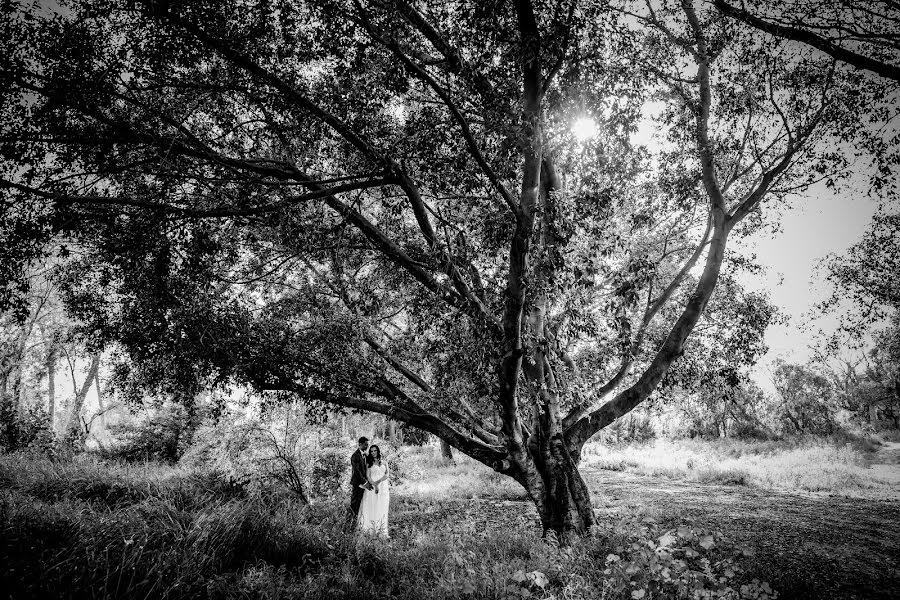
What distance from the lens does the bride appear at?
7922 mm

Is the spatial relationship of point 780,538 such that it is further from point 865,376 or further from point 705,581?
point 865,376

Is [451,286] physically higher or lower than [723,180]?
lower

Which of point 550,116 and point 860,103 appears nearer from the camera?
point 550,116

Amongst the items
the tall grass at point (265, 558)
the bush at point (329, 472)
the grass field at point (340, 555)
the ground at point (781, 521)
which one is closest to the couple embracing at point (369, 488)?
the grass field at point (340, 555)

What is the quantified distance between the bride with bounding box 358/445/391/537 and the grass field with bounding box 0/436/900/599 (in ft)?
1.82

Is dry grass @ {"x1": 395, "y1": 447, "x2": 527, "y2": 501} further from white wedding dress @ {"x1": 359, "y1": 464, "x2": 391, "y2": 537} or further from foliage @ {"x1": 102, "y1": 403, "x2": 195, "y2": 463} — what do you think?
foliage @ {"x1": 102, "y1": 403, "x2": 195, "y2": 463}

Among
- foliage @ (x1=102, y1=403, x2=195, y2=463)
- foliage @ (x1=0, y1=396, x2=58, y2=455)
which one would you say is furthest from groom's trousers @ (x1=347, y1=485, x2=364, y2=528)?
foliage @ (x1=0, y1=396, x2=58, y2=455)

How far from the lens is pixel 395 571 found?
4.93 metres

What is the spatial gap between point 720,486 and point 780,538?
969 cm

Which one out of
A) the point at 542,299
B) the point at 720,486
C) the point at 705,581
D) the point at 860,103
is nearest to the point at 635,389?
the point at 542,299

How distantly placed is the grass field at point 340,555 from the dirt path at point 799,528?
0.05 m

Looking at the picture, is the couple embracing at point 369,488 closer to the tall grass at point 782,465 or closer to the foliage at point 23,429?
the foliage at point 23,429

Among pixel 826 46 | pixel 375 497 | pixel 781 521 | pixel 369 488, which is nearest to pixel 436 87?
pixel 826 46

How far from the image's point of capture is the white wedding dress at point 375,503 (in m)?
7.90
